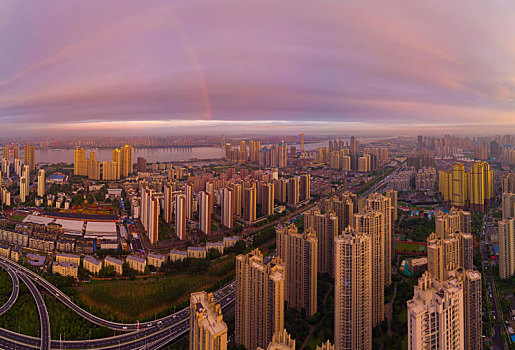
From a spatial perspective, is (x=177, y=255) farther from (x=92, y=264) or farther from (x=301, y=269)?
(x=301, y=269)

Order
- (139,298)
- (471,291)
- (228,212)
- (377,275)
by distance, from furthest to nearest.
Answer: (228,212) → (139,298) → (377,275) → (471,291)

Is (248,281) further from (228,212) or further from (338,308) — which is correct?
(228,212)

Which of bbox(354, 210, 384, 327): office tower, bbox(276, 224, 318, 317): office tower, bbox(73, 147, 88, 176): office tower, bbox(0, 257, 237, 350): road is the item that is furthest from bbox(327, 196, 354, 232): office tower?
bbox(73, 147, 88, 176): office tower

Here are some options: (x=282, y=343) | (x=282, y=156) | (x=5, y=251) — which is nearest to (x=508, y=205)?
(x=282, y=343)

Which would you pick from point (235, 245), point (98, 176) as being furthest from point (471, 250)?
point (98, 176)

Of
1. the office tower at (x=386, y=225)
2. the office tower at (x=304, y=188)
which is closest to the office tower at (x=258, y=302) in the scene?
the office tower at (x=386, y=225)

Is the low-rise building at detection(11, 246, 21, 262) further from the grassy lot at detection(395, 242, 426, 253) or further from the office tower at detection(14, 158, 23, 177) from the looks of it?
the grassy lot at detection(395, 242, 426, 253)
